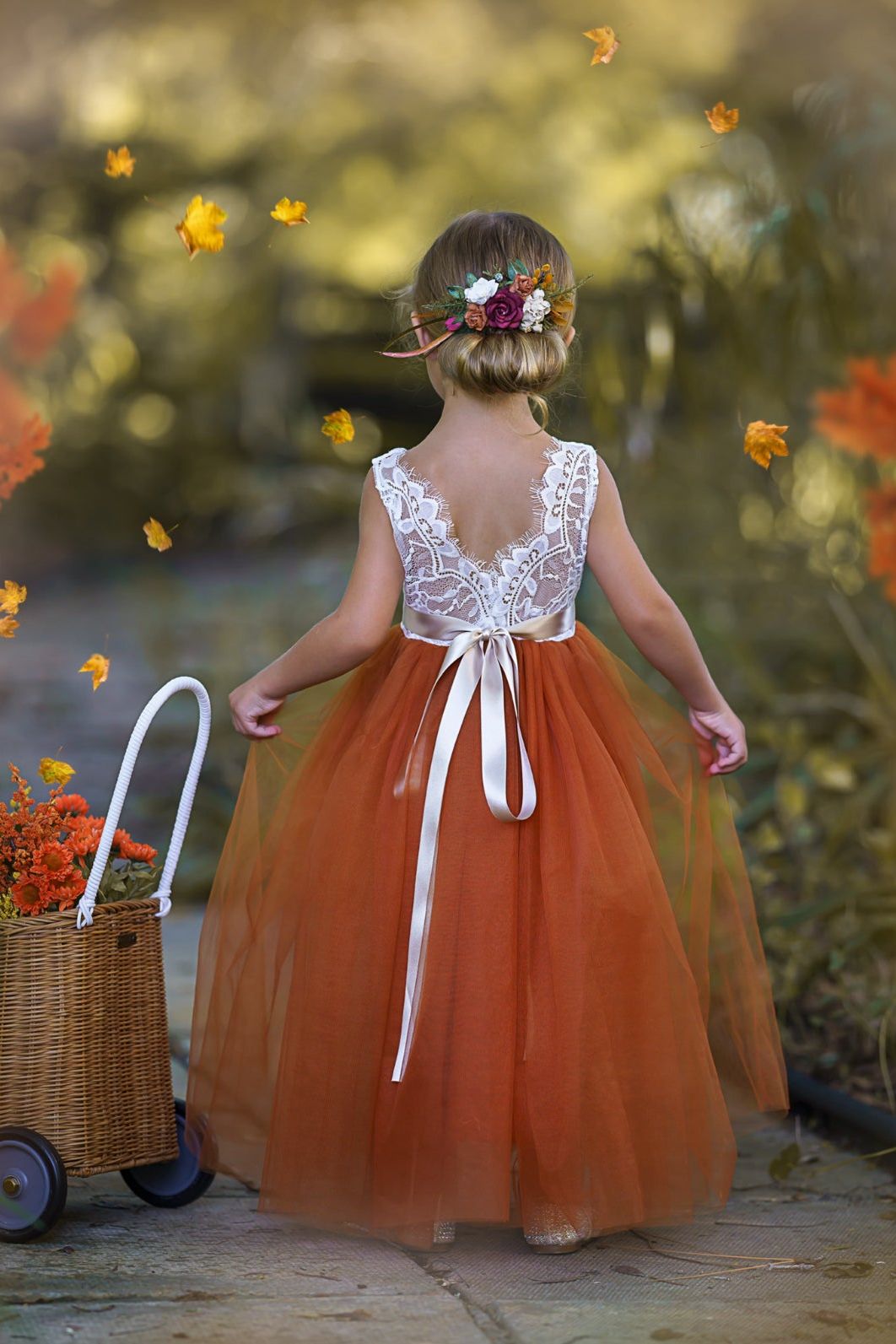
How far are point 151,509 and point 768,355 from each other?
3146 mm

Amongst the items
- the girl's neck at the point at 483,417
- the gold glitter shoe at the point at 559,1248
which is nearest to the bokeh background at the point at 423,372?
the girl's neck at the point at 483,417

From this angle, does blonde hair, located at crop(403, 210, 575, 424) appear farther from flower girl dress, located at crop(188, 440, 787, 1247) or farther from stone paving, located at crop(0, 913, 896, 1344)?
stone paving, located at crop(0, 913, 896, 1344)

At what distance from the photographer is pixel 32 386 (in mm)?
5168

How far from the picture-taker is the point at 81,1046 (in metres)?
1.86

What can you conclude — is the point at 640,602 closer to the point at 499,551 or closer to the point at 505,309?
the point at 499,551

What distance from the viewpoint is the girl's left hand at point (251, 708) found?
205cm

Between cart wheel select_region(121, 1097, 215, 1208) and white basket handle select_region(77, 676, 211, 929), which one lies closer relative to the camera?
white basket handle select_region(77, 676, 211, 929)

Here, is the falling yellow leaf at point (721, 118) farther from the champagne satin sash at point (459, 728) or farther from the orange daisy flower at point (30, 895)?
the orange daisy flower at point (30, 895)

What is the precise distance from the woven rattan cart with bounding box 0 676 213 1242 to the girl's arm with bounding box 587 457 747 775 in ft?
1.84

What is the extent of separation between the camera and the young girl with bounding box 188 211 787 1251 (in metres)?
1.80

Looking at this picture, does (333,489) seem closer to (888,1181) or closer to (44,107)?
(44,107)

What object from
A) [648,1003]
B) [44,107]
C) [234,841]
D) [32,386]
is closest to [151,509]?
[32,386]

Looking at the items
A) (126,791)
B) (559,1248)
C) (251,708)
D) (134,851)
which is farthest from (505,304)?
(559,1248)

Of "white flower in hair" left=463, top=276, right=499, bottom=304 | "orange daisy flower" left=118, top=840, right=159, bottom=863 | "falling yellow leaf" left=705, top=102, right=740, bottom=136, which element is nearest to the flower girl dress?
"orange daisy flower" left=118, top=840, right=159, bottom=863
